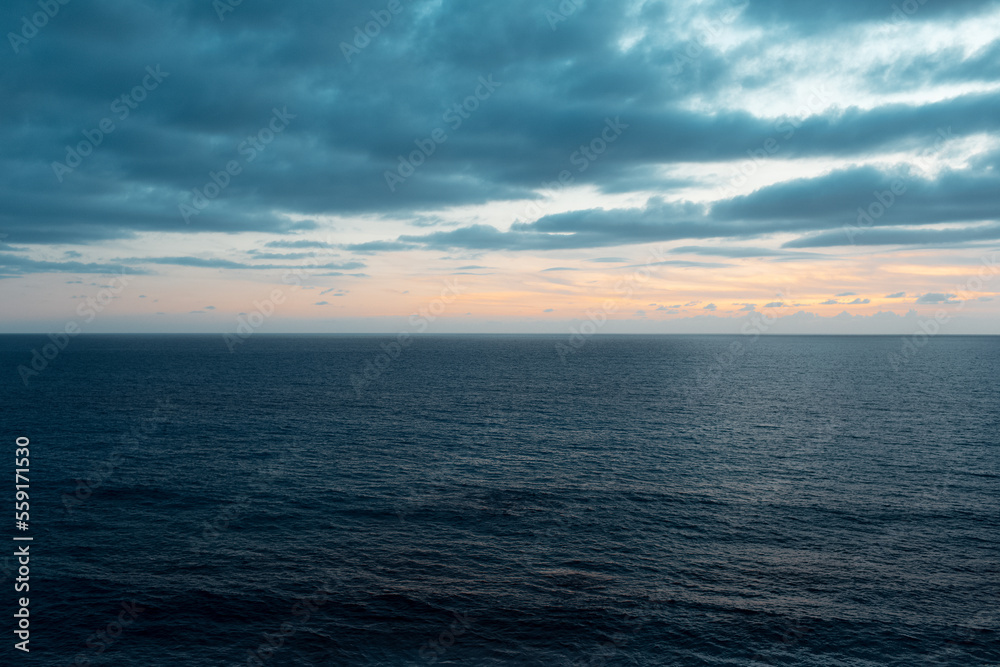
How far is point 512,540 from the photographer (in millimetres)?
49281

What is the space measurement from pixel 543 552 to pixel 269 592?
67.4 feet

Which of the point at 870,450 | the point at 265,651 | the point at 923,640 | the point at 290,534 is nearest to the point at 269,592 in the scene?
the point at 265,651

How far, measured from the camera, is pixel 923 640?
116ft

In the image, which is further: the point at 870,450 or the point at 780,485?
the point at 870,450

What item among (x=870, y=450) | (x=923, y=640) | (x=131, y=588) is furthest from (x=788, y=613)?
(x=870, y=450)

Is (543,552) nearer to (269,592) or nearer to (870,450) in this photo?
(269,592)

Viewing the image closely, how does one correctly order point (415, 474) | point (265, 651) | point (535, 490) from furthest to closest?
1. point (415, 474)
2. point (535, 490)
3. point (265, 651)

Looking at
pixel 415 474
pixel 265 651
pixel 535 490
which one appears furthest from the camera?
pixel 415 474

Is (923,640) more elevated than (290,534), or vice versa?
(290,534)

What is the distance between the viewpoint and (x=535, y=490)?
6181cm

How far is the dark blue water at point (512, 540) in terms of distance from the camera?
118ft

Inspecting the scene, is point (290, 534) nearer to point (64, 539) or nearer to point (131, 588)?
point (131, 588)

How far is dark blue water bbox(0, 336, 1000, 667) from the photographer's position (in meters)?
35.9

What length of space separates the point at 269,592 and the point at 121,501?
26.8 metres
